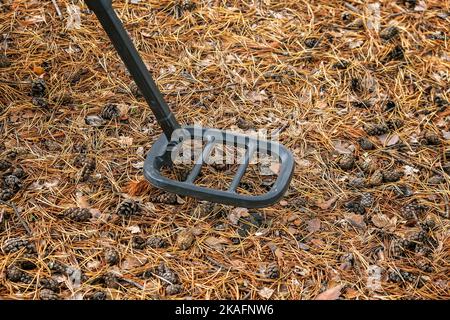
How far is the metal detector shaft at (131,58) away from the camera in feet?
6.72

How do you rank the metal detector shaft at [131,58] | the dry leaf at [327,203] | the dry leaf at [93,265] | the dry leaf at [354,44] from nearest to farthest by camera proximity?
1. the metal detector shaft at [131,58]
2. the dry leaf at [93,265]
3. the dry leaf at [327,203]
4. the dry leaf at [354,44]

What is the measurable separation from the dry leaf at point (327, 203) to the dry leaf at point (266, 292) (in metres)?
0.43

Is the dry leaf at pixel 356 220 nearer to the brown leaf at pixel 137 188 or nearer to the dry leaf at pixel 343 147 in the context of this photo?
the dry leaf at pixel 343 147

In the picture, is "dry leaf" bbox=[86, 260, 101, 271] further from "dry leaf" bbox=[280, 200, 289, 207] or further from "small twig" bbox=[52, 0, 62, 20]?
"small twig" bbox=[52, 0, 62, 20]

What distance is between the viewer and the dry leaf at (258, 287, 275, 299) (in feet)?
7.05

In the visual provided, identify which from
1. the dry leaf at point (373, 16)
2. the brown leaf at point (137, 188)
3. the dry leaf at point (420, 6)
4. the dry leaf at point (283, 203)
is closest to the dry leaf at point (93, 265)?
the brown leaf at point (137, 188)

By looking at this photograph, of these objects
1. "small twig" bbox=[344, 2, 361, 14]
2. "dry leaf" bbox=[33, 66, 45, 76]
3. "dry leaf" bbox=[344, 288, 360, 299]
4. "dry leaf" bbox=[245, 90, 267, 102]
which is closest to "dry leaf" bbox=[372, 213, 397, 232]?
"dry leaf" bbox=[344, 288, 360, 299]

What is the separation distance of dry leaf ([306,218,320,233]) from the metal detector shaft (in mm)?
649

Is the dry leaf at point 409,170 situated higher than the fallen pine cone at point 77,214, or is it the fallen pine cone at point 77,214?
the fallen pine cone at point 77,214

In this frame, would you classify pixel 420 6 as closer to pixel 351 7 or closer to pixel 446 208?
pixel 351 7

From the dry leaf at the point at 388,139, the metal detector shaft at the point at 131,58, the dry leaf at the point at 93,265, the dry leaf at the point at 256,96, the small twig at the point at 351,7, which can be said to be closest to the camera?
the metal detector shaft at the point at 131,58

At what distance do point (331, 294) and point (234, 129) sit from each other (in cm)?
89

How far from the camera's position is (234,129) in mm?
2695

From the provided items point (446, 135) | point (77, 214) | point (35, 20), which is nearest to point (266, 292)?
point (77, 214)
